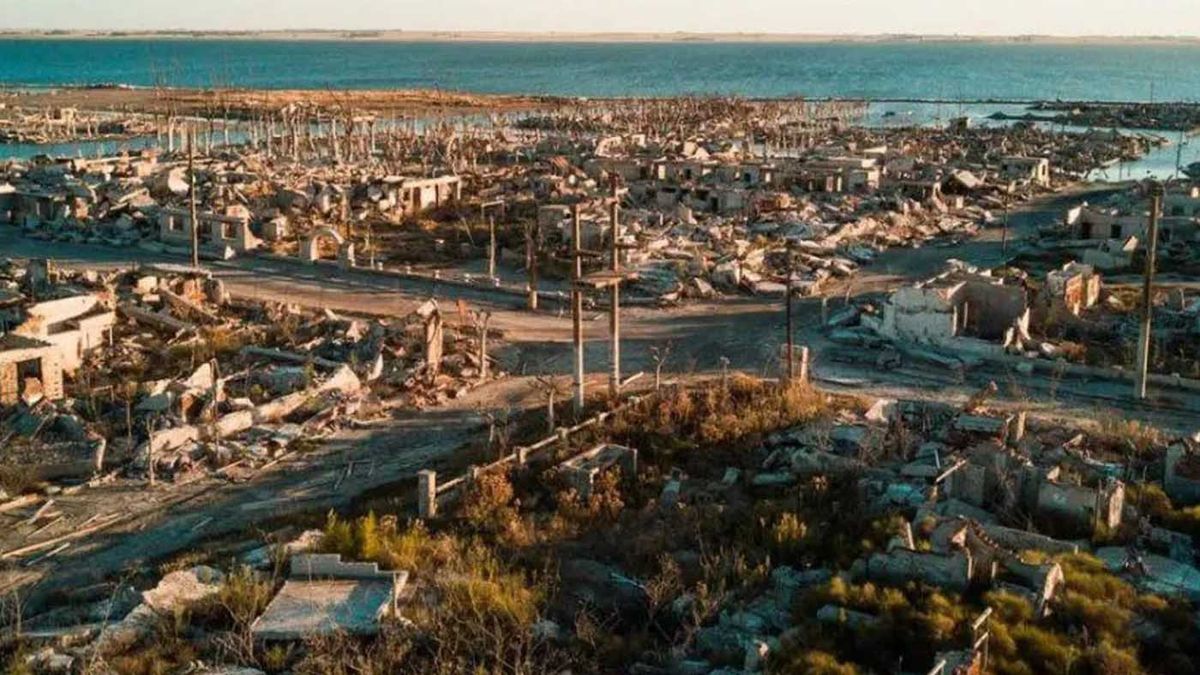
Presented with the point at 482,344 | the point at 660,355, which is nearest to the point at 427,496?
the point at 482,344

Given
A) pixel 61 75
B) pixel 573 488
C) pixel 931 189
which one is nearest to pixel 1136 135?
pixel 931 189

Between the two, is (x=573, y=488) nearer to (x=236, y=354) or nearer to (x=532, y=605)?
(x=532, y=605)

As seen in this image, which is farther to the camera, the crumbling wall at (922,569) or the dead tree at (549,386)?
the dead tree at (549,386)

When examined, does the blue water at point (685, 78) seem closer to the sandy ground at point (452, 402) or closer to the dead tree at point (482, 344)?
the sandy ground at point (452, 402)

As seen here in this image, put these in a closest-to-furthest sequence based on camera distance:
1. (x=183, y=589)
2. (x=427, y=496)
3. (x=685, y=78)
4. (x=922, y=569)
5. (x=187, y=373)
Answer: (x=922, y=569) → (x=183, y=589) → (x=427, y=496) → (x=187, y=373) → (x=685, y=78)

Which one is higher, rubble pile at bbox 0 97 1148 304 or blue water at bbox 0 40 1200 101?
blue water at bbox 0 40 1200 101

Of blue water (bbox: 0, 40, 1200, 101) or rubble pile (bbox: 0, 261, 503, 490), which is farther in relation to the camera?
blue water (bbox: 0, 40, 1200, 101)

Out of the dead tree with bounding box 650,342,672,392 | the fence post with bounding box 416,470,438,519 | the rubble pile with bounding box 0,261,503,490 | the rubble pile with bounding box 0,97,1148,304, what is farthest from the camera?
the rubble pile with bounding box 0,97,1148,304

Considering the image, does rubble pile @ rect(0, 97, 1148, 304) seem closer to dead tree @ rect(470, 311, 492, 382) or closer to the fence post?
dead tree @ rect(470, 311, 492, 382)

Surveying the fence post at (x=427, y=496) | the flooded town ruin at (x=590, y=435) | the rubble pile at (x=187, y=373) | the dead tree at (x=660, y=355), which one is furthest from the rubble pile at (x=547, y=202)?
the fence post at (x=427, y=496)

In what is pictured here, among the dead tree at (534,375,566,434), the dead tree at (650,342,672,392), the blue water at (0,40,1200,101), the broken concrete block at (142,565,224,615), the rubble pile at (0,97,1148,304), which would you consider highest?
the blue water at (0,40,1200,101)

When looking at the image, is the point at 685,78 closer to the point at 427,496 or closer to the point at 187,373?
the point at 187,373

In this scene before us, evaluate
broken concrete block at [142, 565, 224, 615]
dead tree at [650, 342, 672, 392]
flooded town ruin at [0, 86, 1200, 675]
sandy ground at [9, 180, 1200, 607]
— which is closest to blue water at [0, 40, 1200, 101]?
flooded town ruin at [0, 86, 1200, 675]
